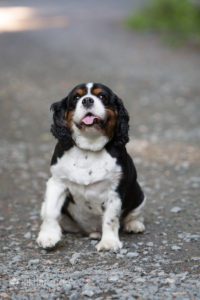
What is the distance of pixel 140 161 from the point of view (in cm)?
952

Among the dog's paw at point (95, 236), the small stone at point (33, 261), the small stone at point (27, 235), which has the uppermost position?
the small stone at point (27, 235)

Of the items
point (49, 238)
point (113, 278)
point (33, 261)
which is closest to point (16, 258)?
point (33, 261)

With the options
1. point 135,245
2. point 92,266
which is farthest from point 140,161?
point 92,266

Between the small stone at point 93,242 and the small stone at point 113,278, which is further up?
the small stone at point 93,242

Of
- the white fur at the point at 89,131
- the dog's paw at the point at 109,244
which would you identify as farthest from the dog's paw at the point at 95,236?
the white fur at the point at 89,131

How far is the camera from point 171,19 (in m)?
24.7

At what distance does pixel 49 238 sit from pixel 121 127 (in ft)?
3.68

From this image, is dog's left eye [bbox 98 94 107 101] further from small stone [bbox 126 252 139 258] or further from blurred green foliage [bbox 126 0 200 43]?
blurred green foliage [bbox 126 0 200 43]

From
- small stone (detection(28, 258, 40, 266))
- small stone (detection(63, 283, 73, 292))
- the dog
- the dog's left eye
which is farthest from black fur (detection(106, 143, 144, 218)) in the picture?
small stone (detection(63, 283, 73, 292))

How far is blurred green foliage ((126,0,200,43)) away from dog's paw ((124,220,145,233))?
15665mm

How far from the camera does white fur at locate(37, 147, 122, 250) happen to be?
5.66 m

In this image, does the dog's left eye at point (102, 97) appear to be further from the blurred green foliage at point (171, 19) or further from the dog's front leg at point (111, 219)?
the blurred green foliage at point (171, 19)

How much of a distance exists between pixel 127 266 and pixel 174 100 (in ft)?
29.4

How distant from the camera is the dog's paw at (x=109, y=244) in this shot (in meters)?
5.65
